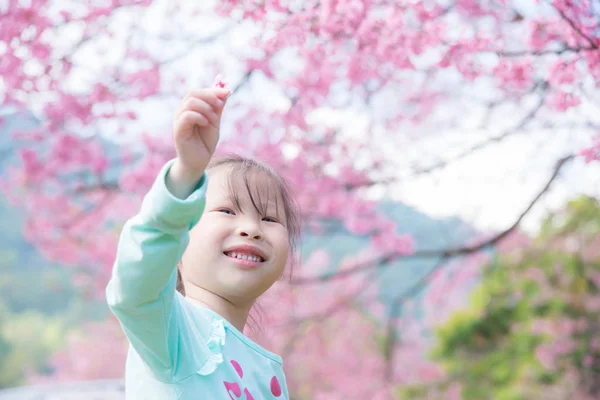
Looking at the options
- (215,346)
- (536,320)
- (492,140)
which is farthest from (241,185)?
(536,320)

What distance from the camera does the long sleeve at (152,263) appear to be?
935 mm

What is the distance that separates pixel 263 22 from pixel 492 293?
4733 millimetres

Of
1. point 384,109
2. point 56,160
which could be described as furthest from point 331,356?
point 56,160

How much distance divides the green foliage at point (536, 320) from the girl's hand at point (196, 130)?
5561mm

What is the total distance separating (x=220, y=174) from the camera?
53.4 inches

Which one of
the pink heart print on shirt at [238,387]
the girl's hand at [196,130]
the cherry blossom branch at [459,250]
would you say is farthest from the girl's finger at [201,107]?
the cherry blossom branch at [459,250]

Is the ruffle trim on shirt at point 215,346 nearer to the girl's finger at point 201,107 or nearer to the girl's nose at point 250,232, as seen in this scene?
→ the girl's nose at point 250,232

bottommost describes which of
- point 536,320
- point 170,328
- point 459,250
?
point 536,320

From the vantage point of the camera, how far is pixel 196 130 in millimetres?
968

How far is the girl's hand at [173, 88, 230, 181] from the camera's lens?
946 millimetres

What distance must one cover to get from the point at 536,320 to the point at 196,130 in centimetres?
586

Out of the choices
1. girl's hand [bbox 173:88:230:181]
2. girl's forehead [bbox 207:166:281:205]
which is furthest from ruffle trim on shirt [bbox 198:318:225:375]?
girl's hand [bbox 173:88:230:181]

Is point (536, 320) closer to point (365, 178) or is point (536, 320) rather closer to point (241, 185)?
point (365, 178)

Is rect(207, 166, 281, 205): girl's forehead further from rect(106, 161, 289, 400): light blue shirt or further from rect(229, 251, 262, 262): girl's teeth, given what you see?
rect(106, 161, 289, 400): light blue shirt
